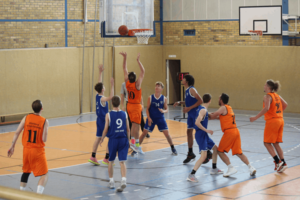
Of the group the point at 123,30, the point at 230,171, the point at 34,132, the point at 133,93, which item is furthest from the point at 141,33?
the point at 34,132

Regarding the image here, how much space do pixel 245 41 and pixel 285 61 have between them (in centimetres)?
207

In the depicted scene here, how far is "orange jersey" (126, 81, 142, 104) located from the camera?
9.83m

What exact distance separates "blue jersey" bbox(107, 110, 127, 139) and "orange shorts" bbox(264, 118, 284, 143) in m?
3.11

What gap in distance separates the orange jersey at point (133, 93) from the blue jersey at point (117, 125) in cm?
277

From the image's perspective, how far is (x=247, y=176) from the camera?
8086 millimetres

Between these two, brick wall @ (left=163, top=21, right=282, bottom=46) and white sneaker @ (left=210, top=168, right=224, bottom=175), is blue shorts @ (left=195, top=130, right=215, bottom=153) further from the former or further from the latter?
brick wall @ (left=163, top=21, right=282, bottom=46)

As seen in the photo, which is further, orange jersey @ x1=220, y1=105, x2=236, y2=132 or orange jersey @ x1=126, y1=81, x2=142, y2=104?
orange jersey @ x1=126, y1=81, x2=142, y2=104

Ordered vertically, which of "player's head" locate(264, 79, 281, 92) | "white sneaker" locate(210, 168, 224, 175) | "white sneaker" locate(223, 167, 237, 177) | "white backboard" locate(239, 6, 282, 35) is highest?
"white backboard" locate(239, 6, 282, 35)

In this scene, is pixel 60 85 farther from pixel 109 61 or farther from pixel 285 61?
pixel 285 61

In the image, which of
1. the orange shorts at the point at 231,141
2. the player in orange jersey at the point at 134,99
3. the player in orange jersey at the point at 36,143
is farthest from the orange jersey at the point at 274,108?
the player in orange jersey at the point at 36,143

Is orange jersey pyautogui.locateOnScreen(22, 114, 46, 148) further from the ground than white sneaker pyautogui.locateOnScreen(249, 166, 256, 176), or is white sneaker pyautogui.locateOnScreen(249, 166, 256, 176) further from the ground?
orange jersey pyautogui.locateOnScreen(22, 114, 46, 148)

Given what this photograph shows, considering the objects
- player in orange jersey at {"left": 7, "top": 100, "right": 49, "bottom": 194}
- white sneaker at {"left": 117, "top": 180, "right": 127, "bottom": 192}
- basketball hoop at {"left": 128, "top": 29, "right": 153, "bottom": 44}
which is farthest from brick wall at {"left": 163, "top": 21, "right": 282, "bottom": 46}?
player in orange jersey at {"left": 7, "top": 100, "right": 49, "bottom": 194}

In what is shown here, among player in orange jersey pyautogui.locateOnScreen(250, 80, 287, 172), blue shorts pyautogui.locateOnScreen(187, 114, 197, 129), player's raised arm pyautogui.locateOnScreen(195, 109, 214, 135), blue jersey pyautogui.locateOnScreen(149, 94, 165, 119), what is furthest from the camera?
blue jersey pyautogui.locateOnScreen(149, 94, 165, 119)

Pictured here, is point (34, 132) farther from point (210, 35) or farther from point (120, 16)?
point (210, 35)
